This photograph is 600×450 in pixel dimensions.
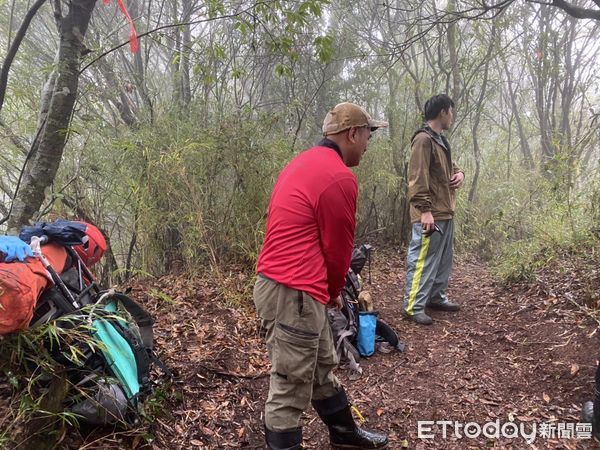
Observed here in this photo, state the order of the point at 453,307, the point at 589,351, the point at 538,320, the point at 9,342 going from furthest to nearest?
the point at 453,307, the point at 538,320, the point at 589,351, the point at 9,342

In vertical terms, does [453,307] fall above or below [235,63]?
below

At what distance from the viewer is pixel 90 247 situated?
2.60 meters

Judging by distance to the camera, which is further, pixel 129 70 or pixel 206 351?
pixel 129 70

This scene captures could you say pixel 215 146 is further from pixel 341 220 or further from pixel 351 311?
pixel 341 220

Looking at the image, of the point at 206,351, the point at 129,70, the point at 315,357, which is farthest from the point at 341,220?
the point at 129,70

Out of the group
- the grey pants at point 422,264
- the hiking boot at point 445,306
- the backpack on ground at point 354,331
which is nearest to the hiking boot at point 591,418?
the backpack on ground at point 354,331

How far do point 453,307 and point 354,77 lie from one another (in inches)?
212

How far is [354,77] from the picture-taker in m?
8.07

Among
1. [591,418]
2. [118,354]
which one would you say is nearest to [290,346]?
[118,354]

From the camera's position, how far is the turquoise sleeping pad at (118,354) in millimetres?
2078

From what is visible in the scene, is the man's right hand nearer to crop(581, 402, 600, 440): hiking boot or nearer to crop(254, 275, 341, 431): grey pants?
crop(581, 402, 600, 440): hiking boot

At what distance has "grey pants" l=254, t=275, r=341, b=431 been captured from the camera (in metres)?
1.95

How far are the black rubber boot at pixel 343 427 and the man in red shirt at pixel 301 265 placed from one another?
0.22 metres

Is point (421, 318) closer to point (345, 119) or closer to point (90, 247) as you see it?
point (345, 119)
